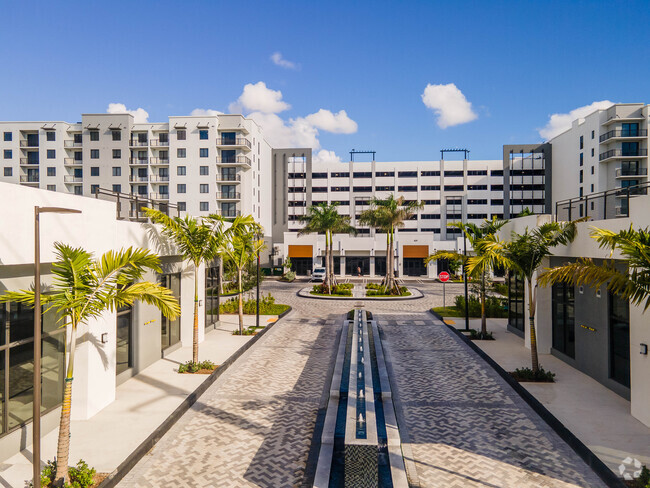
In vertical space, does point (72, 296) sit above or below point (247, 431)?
above

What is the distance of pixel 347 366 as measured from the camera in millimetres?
15938

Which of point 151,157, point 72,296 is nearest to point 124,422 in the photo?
point 72,296

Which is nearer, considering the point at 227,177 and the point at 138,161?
the point at 227,177

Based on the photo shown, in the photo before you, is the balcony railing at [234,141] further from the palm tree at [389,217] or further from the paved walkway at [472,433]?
the paved walkway at [472,433]

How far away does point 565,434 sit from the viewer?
9852 mm

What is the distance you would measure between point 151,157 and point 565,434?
197 feet

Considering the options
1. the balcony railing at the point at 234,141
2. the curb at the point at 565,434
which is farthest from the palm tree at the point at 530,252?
the balcony railing at the point at 234,141

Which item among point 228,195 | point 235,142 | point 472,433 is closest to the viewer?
point 472,433

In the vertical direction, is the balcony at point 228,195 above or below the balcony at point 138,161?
below

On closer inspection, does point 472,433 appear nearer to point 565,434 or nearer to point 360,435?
point 565,434

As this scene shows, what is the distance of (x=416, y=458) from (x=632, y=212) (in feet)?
27.6

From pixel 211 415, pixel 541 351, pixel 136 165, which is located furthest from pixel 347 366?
pixel 136 165

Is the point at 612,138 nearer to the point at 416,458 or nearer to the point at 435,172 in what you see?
the point at 435,172

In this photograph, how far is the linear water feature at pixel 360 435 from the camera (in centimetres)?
799
